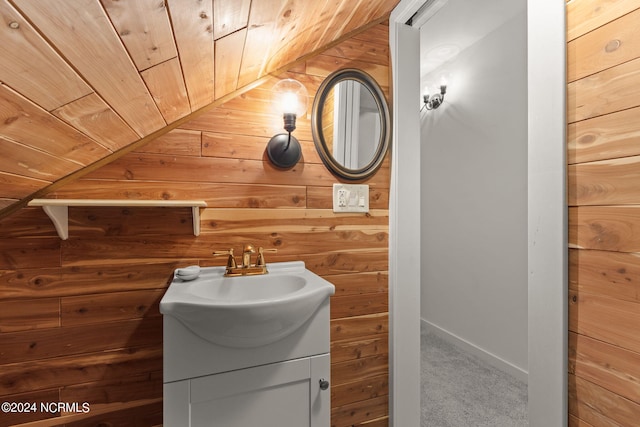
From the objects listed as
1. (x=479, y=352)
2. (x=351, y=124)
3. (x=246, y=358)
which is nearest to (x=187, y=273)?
(x=246, y=358)

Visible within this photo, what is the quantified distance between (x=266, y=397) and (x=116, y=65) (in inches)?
40.0

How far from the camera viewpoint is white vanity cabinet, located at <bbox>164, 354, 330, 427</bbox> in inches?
35.6

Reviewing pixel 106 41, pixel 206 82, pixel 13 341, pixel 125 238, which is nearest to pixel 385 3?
pixel 206 82

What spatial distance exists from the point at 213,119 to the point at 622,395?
149 centimetres

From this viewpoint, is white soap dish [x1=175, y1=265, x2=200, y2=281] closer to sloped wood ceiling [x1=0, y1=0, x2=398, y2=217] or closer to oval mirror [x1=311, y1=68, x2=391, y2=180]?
sloped wood ceiling [x1=0, y1=0, x2=398, y2=217]

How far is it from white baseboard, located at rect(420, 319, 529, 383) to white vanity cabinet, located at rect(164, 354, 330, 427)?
5.42ft

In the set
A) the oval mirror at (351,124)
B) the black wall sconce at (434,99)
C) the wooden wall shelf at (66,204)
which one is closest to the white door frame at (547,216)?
the oval mirror at (351,124)

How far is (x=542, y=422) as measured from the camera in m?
0.78

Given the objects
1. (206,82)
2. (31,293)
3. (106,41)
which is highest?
(206,82)

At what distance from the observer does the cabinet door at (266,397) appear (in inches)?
36.5

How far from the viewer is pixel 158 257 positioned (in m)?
1.20

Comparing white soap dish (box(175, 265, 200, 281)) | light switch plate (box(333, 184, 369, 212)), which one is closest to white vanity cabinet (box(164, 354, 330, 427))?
white soap dish (box(175, 265, 200, 281))

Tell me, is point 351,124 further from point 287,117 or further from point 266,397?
point 266,397

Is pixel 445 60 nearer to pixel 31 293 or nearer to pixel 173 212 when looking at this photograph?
pixel 173 212
